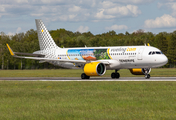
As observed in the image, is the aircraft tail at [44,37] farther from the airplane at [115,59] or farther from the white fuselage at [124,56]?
the white fuselage at [124,56]

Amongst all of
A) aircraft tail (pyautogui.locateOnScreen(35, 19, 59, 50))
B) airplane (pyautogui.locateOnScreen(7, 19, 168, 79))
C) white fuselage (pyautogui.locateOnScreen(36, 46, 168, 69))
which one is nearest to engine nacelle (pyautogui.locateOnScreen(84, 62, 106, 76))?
airplane (pyautogui.locateOnScreen(7, 19, 168, 79))

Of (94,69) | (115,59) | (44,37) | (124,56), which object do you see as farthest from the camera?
(44,37)

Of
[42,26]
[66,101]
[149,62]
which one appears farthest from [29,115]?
[42,26]

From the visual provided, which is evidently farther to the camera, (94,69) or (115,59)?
(115,59)

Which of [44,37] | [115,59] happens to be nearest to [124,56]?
[115,59]

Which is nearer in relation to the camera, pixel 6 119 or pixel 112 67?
pixel 6 119

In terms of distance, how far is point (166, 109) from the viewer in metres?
14.1

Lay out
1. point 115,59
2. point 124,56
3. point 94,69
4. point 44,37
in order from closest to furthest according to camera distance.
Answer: point 94,69, point 124,56, point 115,59, point 44,37

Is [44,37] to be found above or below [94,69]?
above

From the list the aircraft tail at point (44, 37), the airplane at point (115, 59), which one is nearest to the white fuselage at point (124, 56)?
the airplane at point (115, 59)

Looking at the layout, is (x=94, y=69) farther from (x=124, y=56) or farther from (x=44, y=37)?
(x=44, y=37)

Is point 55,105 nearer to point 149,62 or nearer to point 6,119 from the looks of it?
point 6,119

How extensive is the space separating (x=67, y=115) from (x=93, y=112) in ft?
4.01

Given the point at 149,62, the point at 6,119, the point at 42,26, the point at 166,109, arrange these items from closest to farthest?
1. the point at 6,119
2. the point at 166,109
3. the point at 149,62
4. the point at 42,26
